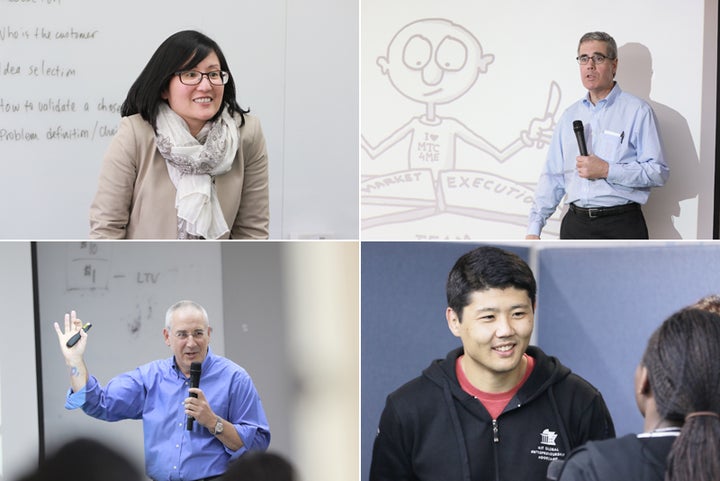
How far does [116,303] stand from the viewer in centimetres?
295

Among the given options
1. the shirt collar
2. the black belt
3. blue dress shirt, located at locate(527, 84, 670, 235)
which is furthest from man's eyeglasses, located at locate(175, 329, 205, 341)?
the shirt collar

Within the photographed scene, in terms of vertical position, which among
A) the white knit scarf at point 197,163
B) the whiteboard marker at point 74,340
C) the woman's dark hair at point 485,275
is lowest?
the whiteboard marker at point 74,340

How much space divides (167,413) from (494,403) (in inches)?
41.1

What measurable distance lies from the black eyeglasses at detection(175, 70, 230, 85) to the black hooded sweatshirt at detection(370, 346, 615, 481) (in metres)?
1.20

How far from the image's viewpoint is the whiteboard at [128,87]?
3201 millimetres

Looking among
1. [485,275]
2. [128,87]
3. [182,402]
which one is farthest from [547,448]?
[128,87]

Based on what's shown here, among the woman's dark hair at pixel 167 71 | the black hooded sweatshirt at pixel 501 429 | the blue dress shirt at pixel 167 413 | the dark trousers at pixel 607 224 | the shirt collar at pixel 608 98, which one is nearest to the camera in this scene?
the black hooded sweatshirt at pixel 501 429

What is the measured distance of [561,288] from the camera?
2.90 meters

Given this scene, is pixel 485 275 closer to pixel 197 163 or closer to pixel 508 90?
pixel 508 90

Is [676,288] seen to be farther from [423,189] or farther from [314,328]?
A: [314,328]

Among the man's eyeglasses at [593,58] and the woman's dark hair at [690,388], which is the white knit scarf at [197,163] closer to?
the man's eyeglasses at [593,58]

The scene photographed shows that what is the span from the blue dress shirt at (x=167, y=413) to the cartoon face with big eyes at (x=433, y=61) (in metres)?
1.21

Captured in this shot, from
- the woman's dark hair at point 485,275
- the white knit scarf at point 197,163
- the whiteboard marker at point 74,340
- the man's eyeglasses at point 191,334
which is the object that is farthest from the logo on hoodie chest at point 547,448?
the whiteboard marker at point 74,340

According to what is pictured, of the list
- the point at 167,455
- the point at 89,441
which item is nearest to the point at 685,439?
the point at 167,455
